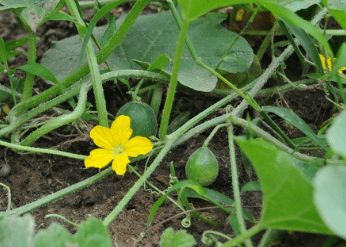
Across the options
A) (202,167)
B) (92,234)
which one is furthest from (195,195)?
(92,234)

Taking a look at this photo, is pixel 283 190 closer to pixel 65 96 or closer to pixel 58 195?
pixel 58 195

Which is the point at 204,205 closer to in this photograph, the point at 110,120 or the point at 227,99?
the point at 227,99

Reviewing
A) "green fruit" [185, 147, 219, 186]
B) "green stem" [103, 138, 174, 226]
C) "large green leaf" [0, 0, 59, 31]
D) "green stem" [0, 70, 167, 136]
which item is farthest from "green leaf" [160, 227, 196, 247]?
"large green leaf" [0, 0, 59, 31]

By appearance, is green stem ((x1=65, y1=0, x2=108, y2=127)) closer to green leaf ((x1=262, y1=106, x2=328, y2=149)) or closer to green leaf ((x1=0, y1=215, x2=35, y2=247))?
green leaf ((x1=262, y1=106, x2=328, y2=149))

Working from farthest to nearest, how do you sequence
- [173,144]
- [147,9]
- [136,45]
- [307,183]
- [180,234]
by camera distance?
1. [147,9]
2. [136,45]
3. [173,144]
4. [180,234]
5. [307,183]

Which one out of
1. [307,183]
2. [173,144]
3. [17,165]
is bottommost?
[17,165]

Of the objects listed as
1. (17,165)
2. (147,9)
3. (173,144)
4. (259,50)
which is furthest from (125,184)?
(147,9)
